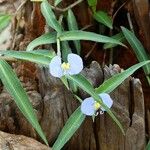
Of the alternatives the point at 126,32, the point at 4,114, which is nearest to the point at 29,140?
the point at 4,114

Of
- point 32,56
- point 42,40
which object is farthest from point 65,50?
point 32,56

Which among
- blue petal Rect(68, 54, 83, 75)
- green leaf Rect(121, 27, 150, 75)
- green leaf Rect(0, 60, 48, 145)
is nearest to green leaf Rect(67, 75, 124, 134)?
blue petal Rect(68, 54, 83, 75)

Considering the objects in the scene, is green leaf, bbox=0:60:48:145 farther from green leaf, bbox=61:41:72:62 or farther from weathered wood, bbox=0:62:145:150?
green leaf, bbox=61:41:72:62

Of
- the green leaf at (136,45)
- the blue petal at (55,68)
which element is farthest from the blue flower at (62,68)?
the green leaf at (136,45)

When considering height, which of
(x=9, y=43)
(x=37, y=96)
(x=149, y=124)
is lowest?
(x=149, y=124)

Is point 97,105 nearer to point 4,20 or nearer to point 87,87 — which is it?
point 87,87

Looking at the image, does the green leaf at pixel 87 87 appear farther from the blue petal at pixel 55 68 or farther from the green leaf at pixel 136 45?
the green leaf at pixel 136 45

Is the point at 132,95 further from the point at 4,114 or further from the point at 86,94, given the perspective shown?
the point at 4,114
